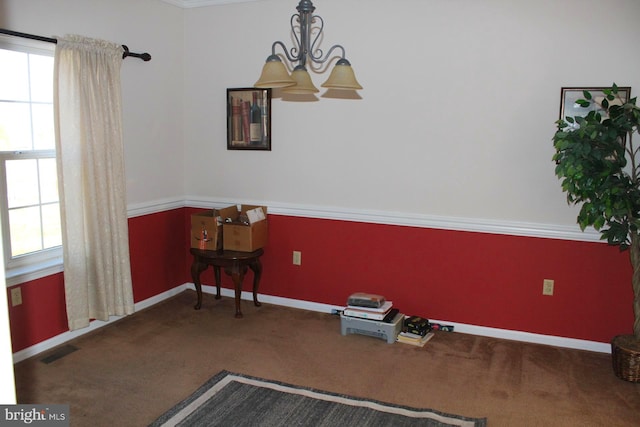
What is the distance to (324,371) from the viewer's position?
10.9ft

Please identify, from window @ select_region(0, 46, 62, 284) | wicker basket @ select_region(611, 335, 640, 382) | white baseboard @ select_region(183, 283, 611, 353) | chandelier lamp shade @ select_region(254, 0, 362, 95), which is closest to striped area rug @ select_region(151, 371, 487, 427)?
wicker basket @ select_region(611, 335, 640, 382)

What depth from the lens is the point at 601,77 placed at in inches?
135

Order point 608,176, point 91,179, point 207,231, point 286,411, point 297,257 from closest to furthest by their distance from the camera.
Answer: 1. point 286,411
2. point 608,176
3. point 91,179
4. point 207,231
5. point 297,257

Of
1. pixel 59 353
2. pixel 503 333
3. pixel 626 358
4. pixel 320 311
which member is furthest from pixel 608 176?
pixel 59 353

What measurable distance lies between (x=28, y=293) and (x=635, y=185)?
3.74 metres

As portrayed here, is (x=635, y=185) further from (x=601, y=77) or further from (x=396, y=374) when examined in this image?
(x=396, y=374)

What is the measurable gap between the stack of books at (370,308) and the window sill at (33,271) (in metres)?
2.01

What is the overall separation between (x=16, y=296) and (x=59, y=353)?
484mm

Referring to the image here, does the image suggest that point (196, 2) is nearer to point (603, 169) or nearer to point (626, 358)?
point (603, 169)

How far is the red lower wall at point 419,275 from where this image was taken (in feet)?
11.7

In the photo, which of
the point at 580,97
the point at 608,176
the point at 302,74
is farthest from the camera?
the point at 580,97

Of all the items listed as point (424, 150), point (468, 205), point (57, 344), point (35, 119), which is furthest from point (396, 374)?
point (35, 119)

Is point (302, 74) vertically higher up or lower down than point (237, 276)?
higher up

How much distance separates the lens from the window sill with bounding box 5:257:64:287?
324 cm
